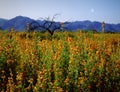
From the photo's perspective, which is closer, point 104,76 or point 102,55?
point 104,76

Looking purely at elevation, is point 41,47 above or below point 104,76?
above

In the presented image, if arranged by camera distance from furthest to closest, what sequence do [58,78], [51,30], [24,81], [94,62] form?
[51,30]
[94,62]
[24,81]
[58,78]

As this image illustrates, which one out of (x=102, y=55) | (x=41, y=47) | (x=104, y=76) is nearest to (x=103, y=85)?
(x=104, y=76)

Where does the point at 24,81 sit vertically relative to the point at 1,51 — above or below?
below

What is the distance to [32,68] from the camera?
246 inches

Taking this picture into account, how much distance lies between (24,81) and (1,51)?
1423mm

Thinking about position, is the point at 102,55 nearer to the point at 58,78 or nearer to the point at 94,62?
the point at 94,62

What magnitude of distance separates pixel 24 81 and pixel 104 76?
181 cm

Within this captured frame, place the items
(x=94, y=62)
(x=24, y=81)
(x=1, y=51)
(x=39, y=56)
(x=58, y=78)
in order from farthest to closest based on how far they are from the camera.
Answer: (x=39, y=56) → (x=1, y=51) → (x=94, y=62) → (x=24, y=81) → (x=58, y=78)

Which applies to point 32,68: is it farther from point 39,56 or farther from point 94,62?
point 94,62

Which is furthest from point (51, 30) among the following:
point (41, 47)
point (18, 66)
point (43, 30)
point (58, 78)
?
point (58, 78)

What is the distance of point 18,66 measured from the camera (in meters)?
6.35

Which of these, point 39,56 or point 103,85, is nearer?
point 103,85

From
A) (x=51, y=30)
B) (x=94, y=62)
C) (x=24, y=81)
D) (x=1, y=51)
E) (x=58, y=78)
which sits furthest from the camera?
(x=51, y=30)
